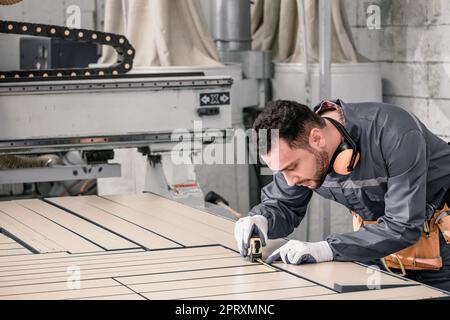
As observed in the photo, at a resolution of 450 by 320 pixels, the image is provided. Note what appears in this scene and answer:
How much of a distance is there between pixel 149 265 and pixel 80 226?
2.34ft

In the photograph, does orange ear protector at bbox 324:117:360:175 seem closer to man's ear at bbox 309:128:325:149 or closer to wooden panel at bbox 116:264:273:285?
man's ear at bbox 309:128:325:149

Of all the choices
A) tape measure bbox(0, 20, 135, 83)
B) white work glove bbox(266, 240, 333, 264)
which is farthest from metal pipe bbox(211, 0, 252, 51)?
white work glove bbox(266, 240, 333, 264)

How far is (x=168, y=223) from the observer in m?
3.29

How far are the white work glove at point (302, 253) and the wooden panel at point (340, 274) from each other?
0.06 ft

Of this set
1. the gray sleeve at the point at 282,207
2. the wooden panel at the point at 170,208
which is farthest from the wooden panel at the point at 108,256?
the wooden panel at the point at 170,208

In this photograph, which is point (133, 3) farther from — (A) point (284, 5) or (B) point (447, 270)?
(B) point (447, 270)

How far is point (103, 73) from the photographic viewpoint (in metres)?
3.96

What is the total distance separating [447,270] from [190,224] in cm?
94

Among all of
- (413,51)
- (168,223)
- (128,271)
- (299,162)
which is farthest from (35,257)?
(413,51)

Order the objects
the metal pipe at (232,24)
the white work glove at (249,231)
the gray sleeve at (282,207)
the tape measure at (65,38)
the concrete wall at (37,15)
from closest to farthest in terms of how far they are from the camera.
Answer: the white work glove at (249,231), the gray sleeve at (282,207), the tape measure at (65,38), the metal pipe at (232,24), the concrete wall at (37,15)

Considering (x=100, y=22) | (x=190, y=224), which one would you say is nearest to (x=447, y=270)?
(x=190, y=224)

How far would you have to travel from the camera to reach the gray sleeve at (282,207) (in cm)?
294

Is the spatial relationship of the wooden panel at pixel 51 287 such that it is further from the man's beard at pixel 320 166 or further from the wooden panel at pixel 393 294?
the man's beard at pixel 320 166
